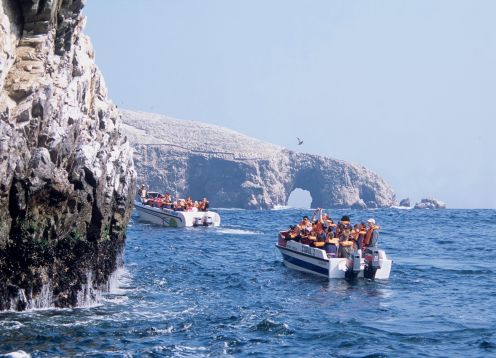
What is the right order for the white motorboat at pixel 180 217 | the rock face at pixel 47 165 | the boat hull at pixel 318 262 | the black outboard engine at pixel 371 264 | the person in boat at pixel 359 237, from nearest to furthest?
the rock face at pixel 47 165, the black outboard engine at pixel 371 264, the boat hull at pixel 318 262, the person in boat at pixel 359 237, the white motorboat at pixel 180 217

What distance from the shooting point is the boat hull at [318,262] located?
30.8m

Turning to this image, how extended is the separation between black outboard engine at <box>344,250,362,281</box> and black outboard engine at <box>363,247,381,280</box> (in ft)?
1.08

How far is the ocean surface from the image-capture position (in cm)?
1867

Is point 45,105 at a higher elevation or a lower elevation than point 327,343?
higher

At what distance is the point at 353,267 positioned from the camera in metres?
30.4

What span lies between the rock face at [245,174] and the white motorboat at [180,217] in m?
81.5

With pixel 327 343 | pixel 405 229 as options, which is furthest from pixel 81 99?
pixel 405 229

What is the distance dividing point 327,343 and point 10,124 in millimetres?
9066

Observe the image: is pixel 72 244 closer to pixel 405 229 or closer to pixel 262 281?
pixel 262 281

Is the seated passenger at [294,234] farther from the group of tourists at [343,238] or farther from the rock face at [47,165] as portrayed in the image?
the rock face at [47,165]

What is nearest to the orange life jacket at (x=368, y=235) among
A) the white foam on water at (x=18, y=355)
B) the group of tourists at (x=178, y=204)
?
the white foam on water at (x=18, y=355)

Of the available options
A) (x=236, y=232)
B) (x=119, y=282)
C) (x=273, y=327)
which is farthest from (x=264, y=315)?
(x=236, y=232)

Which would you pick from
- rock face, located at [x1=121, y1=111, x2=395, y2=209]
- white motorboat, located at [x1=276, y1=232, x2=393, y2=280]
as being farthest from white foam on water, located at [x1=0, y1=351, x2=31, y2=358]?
rock face, located at [x1=121, y1=111, x2=395, y2=209]

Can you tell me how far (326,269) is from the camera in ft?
102
